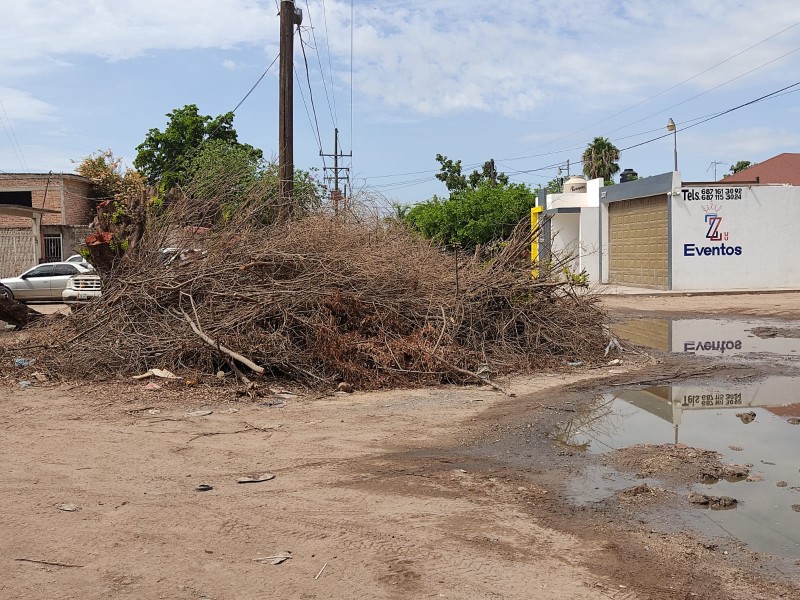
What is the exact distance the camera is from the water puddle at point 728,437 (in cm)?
517

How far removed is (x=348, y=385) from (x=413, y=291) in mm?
2227

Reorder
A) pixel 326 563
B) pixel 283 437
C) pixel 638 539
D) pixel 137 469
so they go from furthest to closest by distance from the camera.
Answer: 1. pixel 283 437
2. pixel 137 469
3. pixel 638 539
4. pixel 326 563

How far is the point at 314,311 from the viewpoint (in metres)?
10.8

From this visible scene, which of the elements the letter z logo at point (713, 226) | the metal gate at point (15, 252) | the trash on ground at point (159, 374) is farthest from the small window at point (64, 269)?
the letter z logo at point (713, 226)

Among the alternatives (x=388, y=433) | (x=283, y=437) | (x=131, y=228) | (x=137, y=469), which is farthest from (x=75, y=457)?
(x=131, y=228)

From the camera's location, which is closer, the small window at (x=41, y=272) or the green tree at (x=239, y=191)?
the green tree at (x=239, y=191)

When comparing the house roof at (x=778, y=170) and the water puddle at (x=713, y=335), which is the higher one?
the house roof at (x=778, y=170)

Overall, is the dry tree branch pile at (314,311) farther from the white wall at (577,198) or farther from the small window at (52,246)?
the small window at (52,246)

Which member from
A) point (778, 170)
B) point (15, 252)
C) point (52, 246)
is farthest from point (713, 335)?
point (778, 170)

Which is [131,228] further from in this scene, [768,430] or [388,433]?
[768,430]

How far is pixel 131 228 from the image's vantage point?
42.4ft

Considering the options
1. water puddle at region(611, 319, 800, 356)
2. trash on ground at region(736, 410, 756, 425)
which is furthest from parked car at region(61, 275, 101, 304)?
trash on ground at region(736, 410, 756, 425)

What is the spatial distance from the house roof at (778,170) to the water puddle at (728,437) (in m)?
41.1

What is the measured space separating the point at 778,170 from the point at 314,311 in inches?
1814
